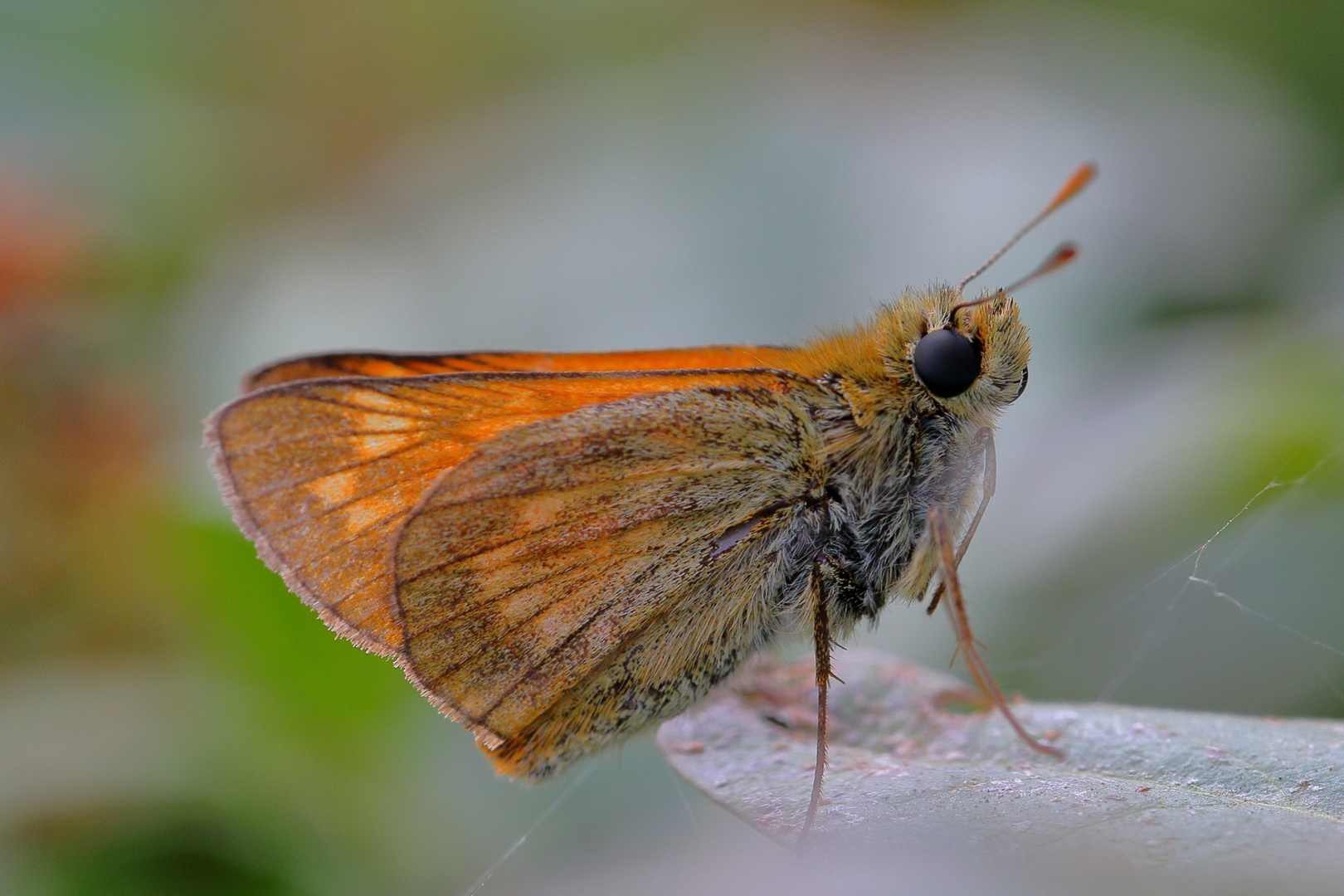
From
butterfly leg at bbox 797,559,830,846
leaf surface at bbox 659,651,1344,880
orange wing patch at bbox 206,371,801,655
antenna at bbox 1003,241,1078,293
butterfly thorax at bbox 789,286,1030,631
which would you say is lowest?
leaf surface at bbox 659,651,1344,880

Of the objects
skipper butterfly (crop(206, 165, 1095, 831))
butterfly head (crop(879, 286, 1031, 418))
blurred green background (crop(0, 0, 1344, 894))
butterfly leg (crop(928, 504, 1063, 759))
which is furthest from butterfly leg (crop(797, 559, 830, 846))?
blurred green background (crop(0, 0, 1344, 894))

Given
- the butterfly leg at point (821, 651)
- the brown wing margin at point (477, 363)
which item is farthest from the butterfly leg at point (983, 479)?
the brown wing margin at point (477, 363)

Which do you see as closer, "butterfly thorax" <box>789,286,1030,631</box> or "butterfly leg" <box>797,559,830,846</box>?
"butterfly leg" <box>797,559,830,846</box>

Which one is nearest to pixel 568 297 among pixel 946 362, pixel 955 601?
pixel 946 362

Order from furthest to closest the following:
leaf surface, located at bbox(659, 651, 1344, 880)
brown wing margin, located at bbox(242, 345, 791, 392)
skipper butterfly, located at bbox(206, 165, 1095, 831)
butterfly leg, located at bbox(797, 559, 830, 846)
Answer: brown wing margin, located at bbox(242, 345, 791, 392) → skipper butterfly, located at bbox(206, 165, 1095, 831) → butterfly leg, located at bbox(797, 559, 830, 846) → leaf surface, located at bbox(659, 651, 1344, 880)

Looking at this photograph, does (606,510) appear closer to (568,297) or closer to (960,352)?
(960,352)

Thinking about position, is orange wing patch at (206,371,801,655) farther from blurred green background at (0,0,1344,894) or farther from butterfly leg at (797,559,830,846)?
blurred green background at (0,0,1344,894)

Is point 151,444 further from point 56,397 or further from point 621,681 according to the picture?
point 621,681

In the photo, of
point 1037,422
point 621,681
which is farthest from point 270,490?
point 1037,422
